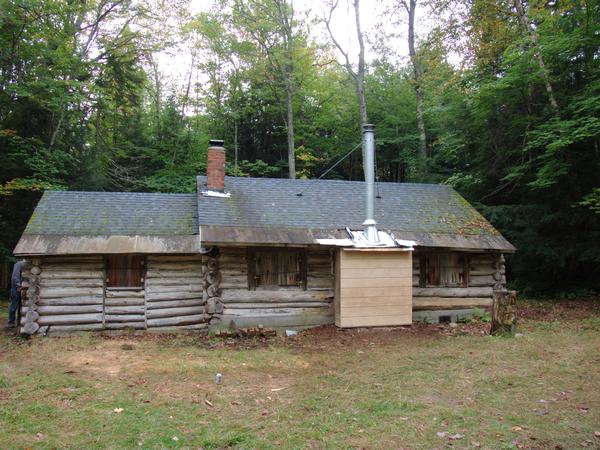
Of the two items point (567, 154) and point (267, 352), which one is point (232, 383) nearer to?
point (267, 352)

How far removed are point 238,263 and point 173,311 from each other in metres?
2.17

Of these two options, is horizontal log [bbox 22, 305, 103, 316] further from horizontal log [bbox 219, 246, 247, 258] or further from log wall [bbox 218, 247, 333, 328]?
horizontal log [bbox 219, 246, 247, 258]

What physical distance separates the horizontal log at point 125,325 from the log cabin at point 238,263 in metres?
0.04

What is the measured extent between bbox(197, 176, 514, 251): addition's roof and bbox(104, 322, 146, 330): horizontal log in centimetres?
304

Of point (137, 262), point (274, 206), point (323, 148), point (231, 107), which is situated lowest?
point (137, 262)

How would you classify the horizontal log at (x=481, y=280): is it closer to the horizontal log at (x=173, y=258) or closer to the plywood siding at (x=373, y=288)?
the plywood siding at (x=373, y=288)

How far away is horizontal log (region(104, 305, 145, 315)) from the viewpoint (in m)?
11.9

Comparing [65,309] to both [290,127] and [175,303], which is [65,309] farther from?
[290,127]

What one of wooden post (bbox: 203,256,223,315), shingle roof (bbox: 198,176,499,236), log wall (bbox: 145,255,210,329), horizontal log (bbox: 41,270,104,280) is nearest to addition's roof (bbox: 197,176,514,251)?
shingle roof (bbox: 198,176,499,236)

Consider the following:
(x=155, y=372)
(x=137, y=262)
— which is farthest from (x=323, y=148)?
(x=155, y=372)

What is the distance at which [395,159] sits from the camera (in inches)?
1056

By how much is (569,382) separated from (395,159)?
20410 millimetres

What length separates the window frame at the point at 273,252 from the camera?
12453 mm

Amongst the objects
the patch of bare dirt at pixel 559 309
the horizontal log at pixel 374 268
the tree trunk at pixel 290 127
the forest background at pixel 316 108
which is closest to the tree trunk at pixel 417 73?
the forest background at pixel 316 108
